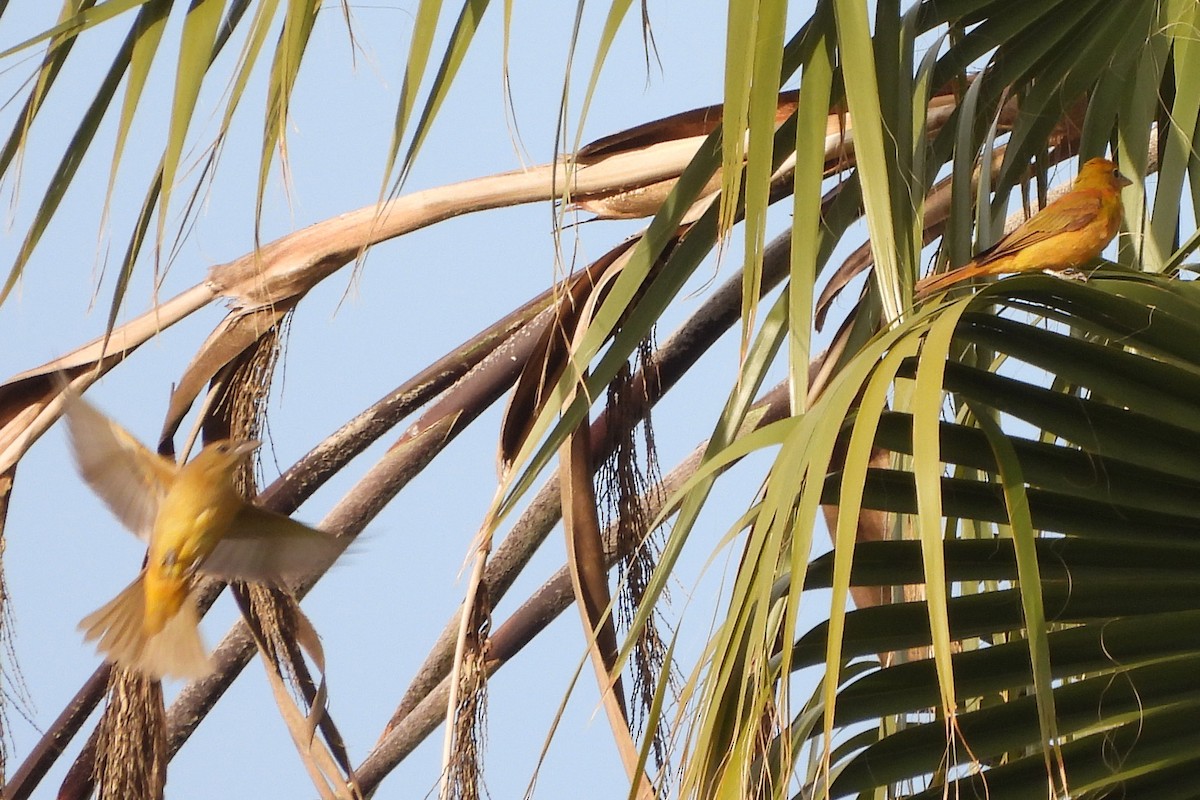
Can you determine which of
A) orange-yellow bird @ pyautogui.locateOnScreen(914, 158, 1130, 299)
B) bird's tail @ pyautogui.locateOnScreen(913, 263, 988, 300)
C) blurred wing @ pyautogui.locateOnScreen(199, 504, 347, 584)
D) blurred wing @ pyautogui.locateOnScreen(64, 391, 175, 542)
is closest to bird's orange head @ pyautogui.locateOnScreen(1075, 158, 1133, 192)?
orange-yellow bird @ pyautogui.locateOnScreen(914, 158, 1130, 299)

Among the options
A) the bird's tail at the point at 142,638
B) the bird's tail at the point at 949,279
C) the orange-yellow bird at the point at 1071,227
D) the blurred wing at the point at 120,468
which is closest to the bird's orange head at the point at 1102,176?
the orange-yellow bird at the point at 1071,227

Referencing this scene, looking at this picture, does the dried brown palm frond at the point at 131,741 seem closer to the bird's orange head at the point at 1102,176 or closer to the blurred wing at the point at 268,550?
the blurred wing at the point at 268,550

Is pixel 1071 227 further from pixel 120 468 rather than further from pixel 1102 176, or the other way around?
pixel 120 468

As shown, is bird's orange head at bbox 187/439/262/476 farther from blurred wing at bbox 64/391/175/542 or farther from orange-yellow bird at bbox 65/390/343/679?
blurred wing at bbox 64/391/175/542

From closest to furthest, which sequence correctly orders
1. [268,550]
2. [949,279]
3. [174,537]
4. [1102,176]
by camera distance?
[949,279]
[1102,176]
[268,550]
[174,537]

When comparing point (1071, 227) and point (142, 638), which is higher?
point (1071, 227)

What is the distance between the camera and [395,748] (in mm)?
4125

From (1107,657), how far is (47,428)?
8.17ft

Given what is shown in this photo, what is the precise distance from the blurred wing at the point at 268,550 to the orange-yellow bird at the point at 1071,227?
163 cm

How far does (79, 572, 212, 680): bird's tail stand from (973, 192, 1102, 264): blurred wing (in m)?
2.08

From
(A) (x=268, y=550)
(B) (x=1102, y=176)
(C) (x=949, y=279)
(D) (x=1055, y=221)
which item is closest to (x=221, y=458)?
(A) (x=268, y=550)

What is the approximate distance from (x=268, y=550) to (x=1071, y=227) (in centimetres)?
190

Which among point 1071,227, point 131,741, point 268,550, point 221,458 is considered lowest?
point 131,741

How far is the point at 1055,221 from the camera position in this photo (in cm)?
290
